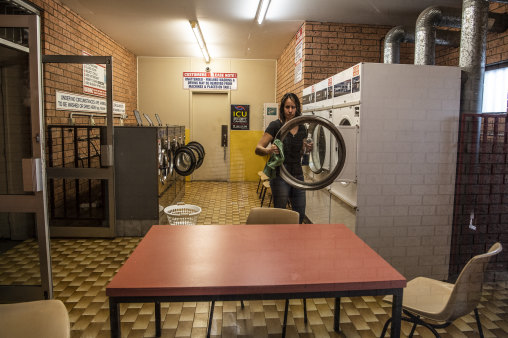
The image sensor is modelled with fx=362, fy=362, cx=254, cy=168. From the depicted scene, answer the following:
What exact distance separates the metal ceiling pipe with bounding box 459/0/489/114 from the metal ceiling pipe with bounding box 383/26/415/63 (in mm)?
1116

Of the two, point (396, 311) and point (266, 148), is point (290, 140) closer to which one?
point (266, 148)

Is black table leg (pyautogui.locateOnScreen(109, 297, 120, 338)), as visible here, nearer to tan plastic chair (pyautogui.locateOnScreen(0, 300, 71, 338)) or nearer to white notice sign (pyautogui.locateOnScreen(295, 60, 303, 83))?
tan plastic chair (pyautogui.locateOnScreen(0, 300, 71, 338))

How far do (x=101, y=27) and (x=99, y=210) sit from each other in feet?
9.20

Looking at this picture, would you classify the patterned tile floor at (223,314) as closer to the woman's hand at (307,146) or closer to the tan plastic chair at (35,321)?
the tan plastic chair at (35,321)

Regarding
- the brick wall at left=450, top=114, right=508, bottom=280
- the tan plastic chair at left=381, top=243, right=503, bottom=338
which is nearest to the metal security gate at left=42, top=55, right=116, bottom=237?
the tan plastic chair at left=381, top=243, right=503, bottom=338

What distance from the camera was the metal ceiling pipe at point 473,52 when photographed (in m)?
2.34

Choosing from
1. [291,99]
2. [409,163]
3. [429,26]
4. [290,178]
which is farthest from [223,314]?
[429,26]

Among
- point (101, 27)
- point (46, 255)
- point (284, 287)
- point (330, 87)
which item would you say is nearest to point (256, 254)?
point (284, 287)

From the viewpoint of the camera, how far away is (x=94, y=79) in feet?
16.0

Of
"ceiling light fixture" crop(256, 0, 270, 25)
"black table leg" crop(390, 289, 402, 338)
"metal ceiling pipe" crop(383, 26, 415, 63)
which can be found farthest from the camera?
"ceiling light fixture" crop(256, 0, 270, 25)

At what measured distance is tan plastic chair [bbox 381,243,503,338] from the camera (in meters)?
1.47

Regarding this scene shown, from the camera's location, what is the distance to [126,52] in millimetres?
6465

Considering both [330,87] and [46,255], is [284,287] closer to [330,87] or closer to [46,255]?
[46,255]

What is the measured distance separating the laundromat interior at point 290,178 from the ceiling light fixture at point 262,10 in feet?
0.16
